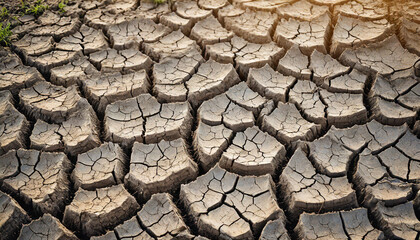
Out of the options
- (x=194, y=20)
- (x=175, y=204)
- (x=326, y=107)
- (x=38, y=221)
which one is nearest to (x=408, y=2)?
(x=326, y=107)

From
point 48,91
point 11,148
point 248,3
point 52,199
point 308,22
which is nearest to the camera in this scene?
point 52,199

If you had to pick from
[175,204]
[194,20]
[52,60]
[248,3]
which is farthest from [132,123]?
[248,3]

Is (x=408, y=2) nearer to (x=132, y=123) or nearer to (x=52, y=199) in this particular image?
(x=132, y=123)

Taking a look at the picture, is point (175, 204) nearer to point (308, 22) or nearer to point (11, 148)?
point (11, 148)

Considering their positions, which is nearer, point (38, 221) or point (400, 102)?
point (38, 221)

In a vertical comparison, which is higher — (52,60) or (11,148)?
(52,60)

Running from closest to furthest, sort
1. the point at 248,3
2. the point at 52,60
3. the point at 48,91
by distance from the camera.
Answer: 1. the point at 48,91
2. the point at 52,60
3. the point at 248,3

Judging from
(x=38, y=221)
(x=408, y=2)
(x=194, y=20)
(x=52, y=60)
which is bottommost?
(x=38, y=221)
